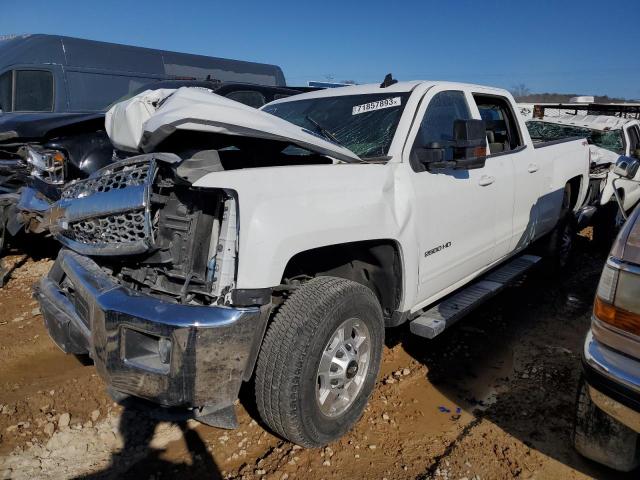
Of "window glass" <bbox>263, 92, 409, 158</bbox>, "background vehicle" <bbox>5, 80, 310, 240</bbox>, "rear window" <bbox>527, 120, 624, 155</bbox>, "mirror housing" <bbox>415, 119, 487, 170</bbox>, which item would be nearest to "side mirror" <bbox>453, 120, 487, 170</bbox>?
"mirror housing" <bbox>415, 119, 487, 170</bbox>

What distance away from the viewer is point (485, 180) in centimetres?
367

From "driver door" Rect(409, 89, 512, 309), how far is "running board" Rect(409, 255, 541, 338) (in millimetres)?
100

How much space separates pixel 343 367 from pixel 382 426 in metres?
0.58

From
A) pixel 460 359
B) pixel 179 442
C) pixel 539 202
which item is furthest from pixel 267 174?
pixel 539 202

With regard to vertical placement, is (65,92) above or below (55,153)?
above

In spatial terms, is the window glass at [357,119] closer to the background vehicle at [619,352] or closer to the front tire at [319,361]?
the front tire at [319,361]

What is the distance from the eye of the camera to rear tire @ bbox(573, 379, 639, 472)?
2350mm

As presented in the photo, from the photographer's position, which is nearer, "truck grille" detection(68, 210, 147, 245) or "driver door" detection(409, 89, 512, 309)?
"truck grille" detection(68, 210, 147, 245)

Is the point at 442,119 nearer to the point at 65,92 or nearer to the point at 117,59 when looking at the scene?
the point at 65,92

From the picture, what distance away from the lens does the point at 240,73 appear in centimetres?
1152

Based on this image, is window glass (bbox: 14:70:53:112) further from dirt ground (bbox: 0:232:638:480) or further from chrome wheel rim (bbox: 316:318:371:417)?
chrome wheel rim (bbox: 316:318:371:417)

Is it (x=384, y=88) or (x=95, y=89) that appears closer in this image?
(x=384, y=88)

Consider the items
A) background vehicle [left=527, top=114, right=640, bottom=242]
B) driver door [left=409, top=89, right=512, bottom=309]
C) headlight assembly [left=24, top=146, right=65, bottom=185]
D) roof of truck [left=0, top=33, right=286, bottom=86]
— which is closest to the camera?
driver door [left=409, top=89, right=512, bottom=309]

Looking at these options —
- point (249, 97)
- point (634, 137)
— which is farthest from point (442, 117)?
point (634, 137)
